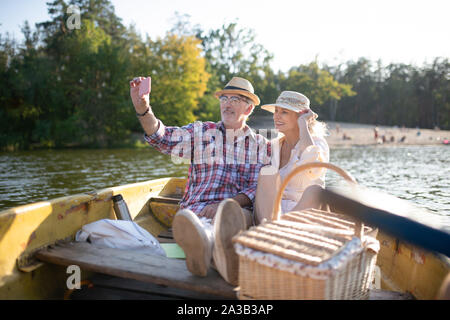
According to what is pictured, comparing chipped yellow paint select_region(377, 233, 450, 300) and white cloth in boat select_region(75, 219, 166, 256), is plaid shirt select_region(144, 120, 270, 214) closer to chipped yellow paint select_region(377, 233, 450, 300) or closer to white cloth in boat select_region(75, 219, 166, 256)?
white cloth in boat select_region(75, 219, 166, 256)

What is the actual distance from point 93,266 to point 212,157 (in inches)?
53.5

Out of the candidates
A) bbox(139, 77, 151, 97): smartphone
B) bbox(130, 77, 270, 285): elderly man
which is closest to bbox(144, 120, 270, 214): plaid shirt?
bbox(130, 77, 270, 285): elderly man

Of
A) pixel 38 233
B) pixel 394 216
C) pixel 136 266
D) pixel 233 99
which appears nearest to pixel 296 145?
pixel 233 99

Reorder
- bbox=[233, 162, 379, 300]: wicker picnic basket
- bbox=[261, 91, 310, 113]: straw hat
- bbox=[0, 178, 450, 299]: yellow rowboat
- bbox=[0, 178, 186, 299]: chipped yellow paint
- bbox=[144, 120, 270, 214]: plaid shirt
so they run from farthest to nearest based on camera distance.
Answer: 1. bbox=[261, 91, 310, 113]: straw hat
2. bbox=[144, 120, 270, 214]: plaid shirt
3. bbox=[0, 178, 186, 299]: chipped yellow paint
4. bbox=[0, 178, 450, 299]: yellow rowboat
5. bbox=[233, 162, 379, 300]: wicker picnic basket

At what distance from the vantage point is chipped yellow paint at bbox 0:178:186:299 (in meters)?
2.12

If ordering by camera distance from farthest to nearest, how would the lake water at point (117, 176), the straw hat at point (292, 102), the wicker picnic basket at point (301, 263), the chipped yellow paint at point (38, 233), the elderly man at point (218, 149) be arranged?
1. the lake water at point (117, 176)
2. the straw hat at point (292, 102)
3. the elderly man at point (218, 149)
4. the chipped yellow paint at point (38, 233)
5. the wicker picnic basket at point (301, 263)

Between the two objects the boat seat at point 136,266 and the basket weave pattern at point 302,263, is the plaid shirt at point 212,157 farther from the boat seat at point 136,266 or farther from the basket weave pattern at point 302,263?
the basket weave pattern at point 302,263

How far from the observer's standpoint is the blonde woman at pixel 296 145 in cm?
295

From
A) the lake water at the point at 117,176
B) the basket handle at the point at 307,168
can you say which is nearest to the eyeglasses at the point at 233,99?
the basket handle at the point at 307,168

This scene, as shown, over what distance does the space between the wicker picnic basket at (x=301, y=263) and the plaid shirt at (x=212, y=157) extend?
1241 millimetres

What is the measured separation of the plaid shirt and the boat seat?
80 cm

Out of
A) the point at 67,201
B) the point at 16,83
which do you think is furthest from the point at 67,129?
the point at 67,201

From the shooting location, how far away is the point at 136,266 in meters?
2.07
